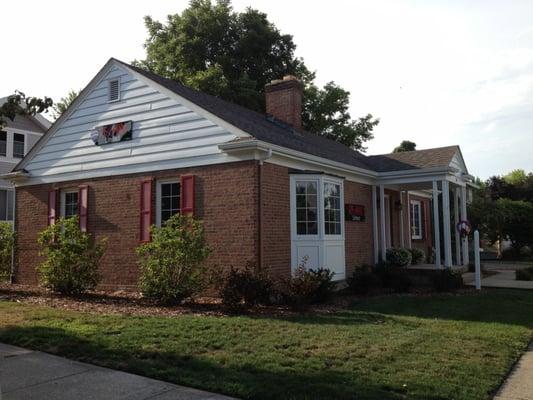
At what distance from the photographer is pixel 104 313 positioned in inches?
369

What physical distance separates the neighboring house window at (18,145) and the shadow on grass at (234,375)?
21.6 meters

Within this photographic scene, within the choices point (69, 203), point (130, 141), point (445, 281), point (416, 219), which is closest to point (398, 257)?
point (445, 281)

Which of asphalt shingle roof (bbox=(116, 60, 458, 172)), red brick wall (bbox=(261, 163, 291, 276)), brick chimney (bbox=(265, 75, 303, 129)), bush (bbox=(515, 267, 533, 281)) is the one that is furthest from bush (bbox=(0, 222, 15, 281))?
bush (bbox=(515, 267, 533, 281))

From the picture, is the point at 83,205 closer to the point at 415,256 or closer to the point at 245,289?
the point at 245,289

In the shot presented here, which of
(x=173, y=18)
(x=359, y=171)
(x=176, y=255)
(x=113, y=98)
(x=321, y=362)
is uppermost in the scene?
(x=173, y=18)

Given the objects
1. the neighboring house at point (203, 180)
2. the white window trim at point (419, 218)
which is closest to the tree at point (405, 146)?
the white window trim at point (419, 218)

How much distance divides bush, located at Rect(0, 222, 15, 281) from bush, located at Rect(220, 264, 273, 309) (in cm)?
789

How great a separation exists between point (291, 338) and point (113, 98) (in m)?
9.47

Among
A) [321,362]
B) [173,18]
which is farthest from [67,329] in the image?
[173,18]

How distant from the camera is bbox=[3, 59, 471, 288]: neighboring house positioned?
37.5 feet

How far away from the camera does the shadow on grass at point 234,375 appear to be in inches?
191

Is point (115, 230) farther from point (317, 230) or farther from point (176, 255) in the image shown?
point (317, 230)

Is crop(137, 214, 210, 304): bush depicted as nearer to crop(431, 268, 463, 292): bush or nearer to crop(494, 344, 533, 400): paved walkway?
crop(494, 344, 533, 400): paved walkway

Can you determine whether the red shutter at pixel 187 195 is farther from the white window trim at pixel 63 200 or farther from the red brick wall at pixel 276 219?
the white window trim at pixel 63 200
